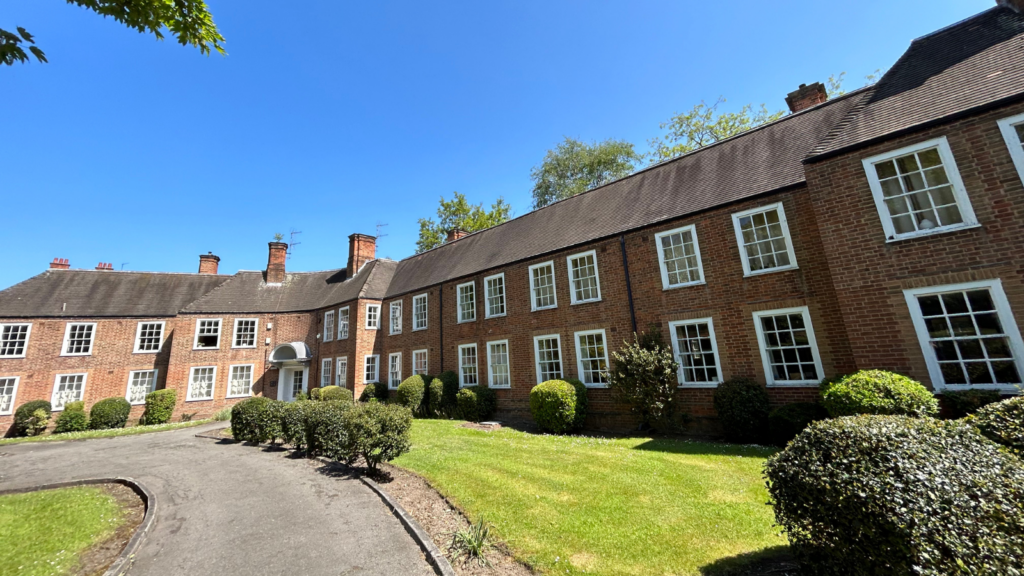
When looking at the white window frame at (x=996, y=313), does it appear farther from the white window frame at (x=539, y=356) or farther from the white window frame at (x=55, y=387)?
the white window frame at (x=55, y=387)

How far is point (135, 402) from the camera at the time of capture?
2509 centimetres

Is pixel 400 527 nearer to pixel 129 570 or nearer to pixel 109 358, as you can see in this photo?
pixel 129 570

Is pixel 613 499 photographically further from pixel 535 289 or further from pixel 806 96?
pixel 806 96

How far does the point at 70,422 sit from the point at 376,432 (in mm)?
25898

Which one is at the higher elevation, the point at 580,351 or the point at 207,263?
the point at 207,263

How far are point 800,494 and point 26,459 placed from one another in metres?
23.2

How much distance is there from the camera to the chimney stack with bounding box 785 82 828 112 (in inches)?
588

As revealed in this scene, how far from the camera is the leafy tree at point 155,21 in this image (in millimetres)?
4137

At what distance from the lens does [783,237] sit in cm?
1105

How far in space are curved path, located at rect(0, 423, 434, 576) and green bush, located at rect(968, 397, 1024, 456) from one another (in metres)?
6.28

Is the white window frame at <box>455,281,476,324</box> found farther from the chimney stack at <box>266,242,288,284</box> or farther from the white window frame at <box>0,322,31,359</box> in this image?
the white window frame at <box>0,322,31,359</box>

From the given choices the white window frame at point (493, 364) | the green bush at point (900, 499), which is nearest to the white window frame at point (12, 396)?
the white window frame at point (493, 364)

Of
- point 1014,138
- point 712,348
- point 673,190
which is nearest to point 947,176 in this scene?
point 1014,138

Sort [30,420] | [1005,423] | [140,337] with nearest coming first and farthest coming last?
1. [1005,423]
2. [30,420]
3. [140,337]
